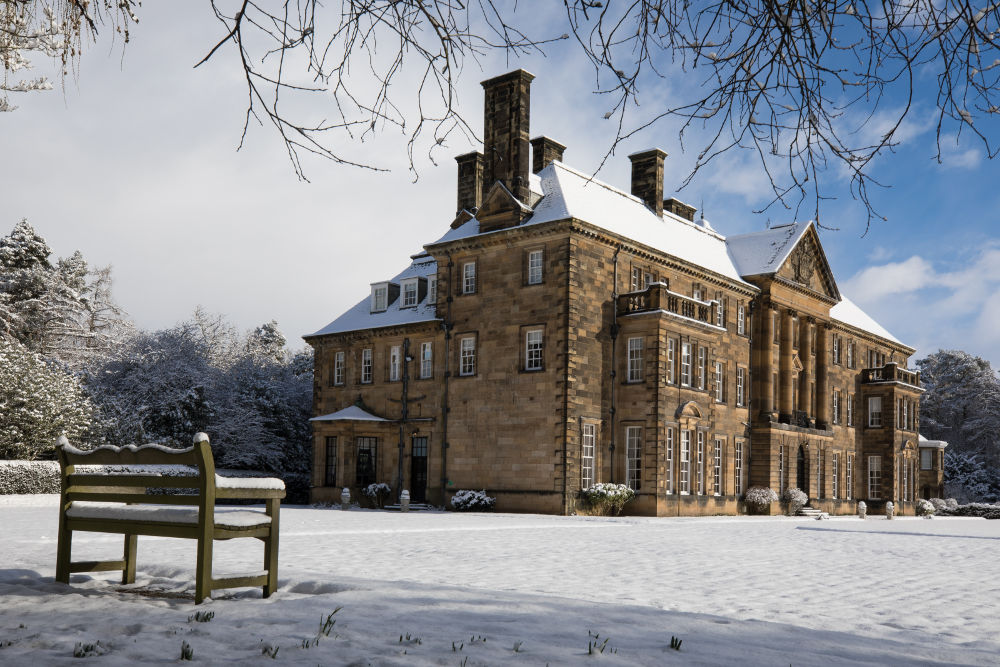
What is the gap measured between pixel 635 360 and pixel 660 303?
2206 mm

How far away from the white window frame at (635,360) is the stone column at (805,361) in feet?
45.6

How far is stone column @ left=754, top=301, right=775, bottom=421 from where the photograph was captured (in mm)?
40156

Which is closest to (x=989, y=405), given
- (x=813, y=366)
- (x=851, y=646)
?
(x=813, y=366)

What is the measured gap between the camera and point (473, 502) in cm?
3209

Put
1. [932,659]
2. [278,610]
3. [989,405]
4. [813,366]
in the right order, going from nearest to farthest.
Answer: [932,659] < [278,610] < [813,366] < [989,405]

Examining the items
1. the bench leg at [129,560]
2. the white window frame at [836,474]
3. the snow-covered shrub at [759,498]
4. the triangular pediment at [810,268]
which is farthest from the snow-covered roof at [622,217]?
the bench leg at [129,560]

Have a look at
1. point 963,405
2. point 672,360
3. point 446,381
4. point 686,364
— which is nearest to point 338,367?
point 446,381

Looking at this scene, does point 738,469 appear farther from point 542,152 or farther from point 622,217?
point 542,152

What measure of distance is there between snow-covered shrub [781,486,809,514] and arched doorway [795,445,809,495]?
2.43 m

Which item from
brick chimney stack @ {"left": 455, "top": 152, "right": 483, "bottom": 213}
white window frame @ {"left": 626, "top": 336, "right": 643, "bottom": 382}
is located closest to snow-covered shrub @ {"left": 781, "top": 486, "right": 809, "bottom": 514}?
white window frame @ {"left": 626, "top": 336, "right": 643, "bottom": 382}

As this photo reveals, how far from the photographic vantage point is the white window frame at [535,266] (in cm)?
3288

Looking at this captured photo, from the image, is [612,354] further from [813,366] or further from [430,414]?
[813,366]

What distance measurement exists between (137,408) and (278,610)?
129 ft

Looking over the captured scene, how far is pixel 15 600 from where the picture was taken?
6.89 meters
